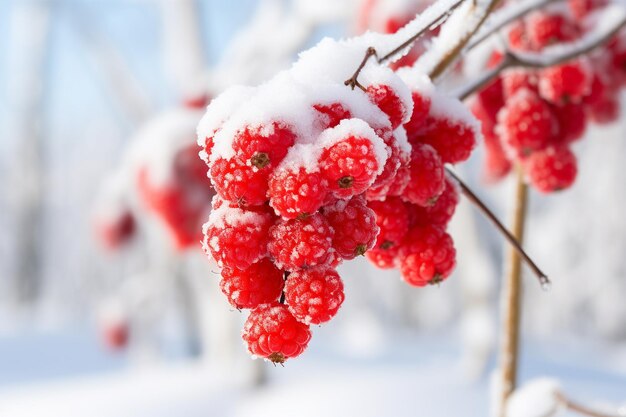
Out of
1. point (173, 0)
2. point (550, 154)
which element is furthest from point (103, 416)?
point (550, 154)

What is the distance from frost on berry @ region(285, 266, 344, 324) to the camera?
1.47 feet

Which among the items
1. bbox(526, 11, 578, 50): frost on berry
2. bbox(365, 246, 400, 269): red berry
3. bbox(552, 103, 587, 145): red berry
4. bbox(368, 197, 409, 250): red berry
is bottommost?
bbox(365, 246, 400, 269): red berry

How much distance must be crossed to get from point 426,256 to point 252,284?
0.56ft

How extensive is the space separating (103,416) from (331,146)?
236 cm

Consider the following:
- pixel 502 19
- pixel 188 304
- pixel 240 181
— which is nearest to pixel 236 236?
pixel 240 181

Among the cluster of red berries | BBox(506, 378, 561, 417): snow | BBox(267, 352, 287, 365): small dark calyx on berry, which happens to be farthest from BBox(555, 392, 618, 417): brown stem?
BBox(267, 352, 287, 365): small dark calyx on berry

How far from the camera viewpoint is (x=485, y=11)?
1.79 feet

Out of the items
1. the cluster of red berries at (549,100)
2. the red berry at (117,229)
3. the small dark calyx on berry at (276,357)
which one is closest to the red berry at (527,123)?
the cluster of red berries at (549,100)

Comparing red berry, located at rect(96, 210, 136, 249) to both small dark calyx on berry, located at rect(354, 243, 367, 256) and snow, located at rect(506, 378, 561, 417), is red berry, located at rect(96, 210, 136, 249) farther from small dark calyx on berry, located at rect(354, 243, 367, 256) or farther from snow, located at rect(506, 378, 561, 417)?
small dark calyx on berry, located at rect(354, 243, 367, 256)

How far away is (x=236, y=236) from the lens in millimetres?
451

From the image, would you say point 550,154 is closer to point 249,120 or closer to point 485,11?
point 485,11

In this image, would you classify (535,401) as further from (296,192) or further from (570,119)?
(296,192)

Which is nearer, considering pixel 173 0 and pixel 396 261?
pixel 396 261

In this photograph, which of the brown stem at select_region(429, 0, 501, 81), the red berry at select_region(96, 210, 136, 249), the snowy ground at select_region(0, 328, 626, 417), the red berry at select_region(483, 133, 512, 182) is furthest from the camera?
the red berry at select_region(96, 210, 136, 249)
